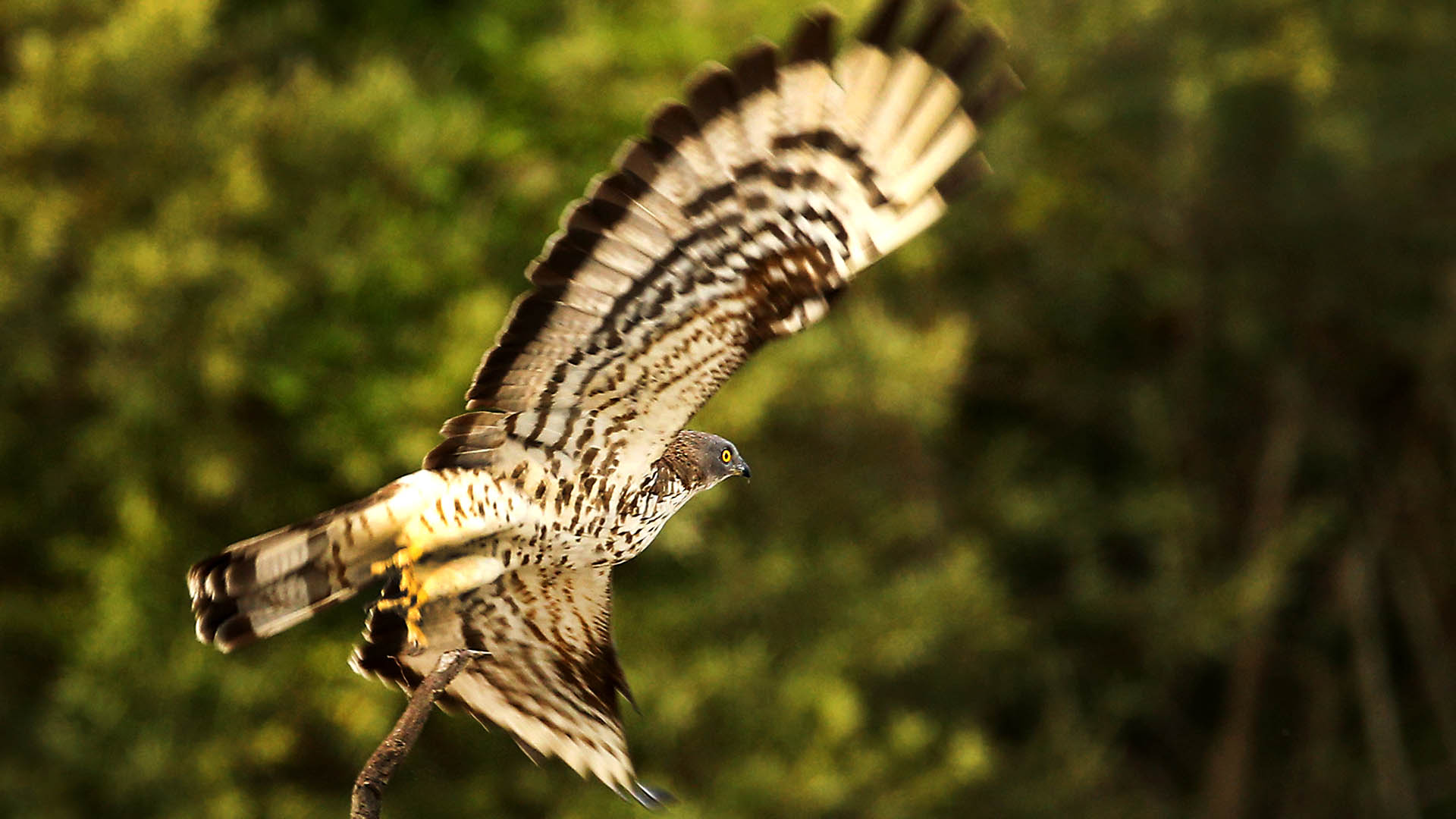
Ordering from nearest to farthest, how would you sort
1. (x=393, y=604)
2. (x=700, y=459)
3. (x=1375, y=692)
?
1. (x=393, y=604)
2. (x=700, y=459)
3. (x=1375, y=692)

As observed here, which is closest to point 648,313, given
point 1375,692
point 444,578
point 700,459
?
point 700,459

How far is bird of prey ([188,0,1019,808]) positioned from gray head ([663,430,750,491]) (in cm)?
1

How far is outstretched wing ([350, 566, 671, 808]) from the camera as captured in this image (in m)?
3.85

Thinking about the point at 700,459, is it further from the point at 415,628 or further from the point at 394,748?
the point at 394,748

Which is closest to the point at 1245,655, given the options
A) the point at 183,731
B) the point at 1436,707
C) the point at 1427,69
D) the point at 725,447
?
the point at 1436,707

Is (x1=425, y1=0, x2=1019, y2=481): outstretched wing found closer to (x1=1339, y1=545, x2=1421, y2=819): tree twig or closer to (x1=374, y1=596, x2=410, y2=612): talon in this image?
(x1=374, y1=596, x2=410, y2=612): talon

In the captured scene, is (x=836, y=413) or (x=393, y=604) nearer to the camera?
(x=393, y=604)

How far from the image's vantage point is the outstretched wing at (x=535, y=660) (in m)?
3.85

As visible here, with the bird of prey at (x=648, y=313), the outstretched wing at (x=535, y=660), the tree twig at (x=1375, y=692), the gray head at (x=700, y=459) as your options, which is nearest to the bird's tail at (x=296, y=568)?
the bird of prey at (x=648, y=313)

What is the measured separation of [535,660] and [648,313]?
1.01m

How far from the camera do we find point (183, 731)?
336 inches

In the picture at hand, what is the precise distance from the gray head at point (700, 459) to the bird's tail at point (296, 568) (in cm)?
53

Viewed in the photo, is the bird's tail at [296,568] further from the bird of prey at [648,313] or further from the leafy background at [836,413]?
the leafy background at [836,413]

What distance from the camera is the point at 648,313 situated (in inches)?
132
